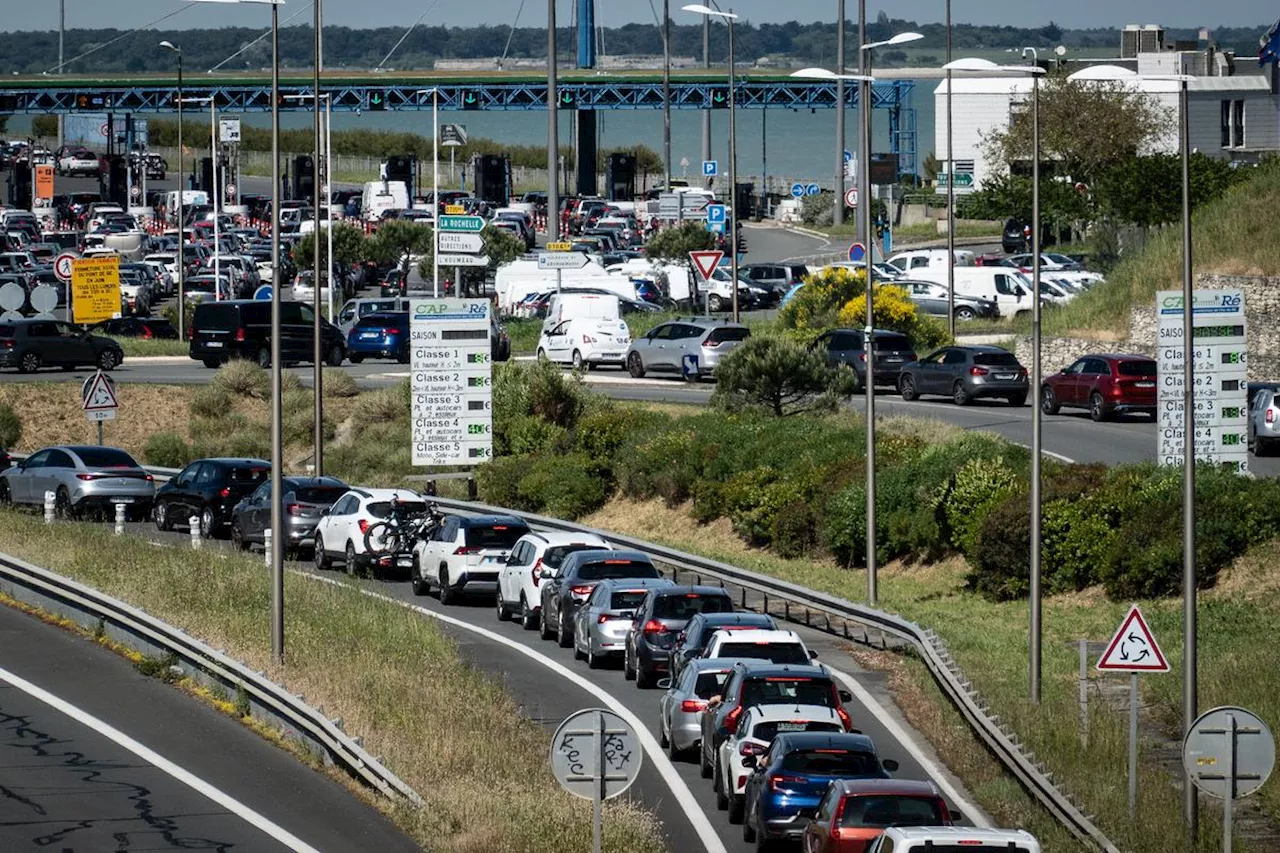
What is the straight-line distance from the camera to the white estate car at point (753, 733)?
20266 millimetres

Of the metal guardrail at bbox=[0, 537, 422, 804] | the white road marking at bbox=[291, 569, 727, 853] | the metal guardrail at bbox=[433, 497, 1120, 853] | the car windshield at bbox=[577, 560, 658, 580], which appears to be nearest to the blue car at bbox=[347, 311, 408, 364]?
the metal guardrail at bbox=[433, 497, 1120, 853]

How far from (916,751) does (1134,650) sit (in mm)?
3446

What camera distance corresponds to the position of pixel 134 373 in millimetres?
60125

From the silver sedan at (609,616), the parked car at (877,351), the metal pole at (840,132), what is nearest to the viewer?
the silver sedan at (609,616)

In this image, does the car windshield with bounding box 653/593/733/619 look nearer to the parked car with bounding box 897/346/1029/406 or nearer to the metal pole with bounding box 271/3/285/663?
the metal pole with bounding box 271/3/285/663

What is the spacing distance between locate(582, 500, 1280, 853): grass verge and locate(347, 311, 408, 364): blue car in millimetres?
21637

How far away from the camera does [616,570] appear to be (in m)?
30.5

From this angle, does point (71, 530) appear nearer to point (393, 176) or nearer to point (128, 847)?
point (128, 847)

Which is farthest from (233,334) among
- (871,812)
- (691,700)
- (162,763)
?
(871,812)

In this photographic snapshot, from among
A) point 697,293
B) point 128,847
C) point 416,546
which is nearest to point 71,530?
point 416,546

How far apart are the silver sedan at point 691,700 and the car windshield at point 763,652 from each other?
0.67 meters

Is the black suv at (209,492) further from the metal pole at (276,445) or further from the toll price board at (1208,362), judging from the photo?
the toll price board at (1208,362)

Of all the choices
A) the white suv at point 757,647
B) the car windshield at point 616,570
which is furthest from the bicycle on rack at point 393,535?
the white suv at point 757,647

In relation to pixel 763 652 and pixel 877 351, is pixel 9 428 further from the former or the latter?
pixel 763 652
